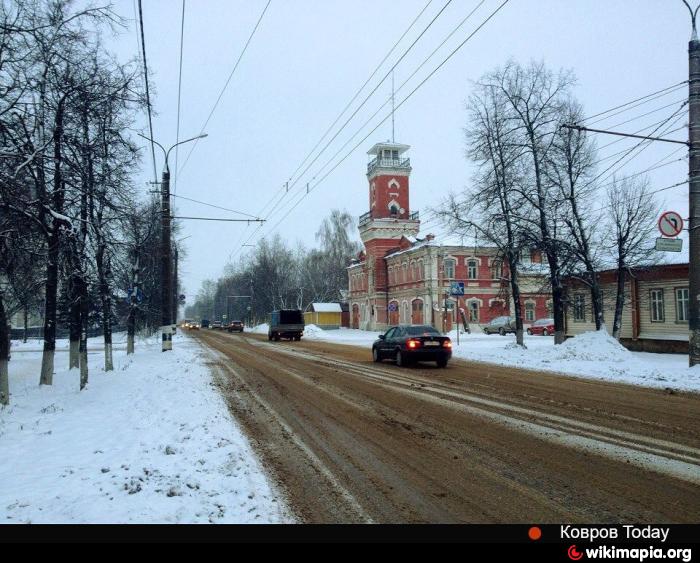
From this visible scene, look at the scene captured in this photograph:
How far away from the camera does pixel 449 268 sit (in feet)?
189

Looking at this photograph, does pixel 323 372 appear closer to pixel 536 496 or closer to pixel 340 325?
pixel 536 496

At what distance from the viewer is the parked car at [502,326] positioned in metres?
50.2

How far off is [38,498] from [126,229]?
14.5 meters

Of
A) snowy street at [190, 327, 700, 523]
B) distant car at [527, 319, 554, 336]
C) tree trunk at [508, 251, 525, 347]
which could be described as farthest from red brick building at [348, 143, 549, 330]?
snowy street at [190, 327, 700, 523]

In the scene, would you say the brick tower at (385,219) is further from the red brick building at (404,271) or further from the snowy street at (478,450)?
the snowy street at (478,450)

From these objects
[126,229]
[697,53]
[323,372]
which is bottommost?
[323,372]

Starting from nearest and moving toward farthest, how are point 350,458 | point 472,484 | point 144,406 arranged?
→ point 472,484, point 350,458, point 144,406

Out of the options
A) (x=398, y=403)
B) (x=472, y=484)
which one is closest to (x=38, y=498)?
(x=472, y=484)

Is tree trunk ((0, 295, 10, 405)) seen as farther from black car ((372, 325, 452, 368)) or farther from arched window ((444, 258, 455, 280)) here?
arched window ((444, 258, 455, 280))

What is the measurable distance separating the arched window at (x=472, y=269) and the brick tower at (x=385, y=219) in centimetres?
1103

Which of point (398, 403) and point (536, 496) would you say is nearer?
point (536, 496)
